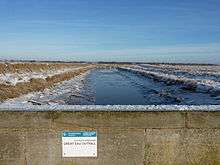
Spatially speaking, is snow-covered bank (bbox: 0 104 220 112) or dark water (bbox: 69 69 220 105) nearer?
snow-covered bank (bbox: 0 104 220 112)

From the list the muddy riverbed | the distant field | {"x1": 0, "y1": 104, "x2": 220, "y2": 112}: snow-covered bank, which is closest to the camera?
{"x1": 0, "y1": 104, "x2": 220, "y2": 112}: snow-covered bank

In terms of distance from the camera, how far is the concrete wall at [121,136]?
464 cm

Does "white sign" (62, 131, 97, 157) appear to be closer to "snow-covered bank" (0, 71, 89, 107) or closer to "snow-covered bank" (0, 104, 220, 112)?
"snow-covered bank" (0, 104, 220, 112)

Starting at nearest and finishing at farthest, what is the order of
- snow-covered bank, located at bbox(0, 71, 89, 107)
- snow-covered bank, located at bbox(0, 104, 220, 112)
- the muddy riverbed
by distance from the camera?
snow-covered bank, located at bbox(0, 104, 220, 112), snow-covered bank, located at bbox(0, 71, 89, 107), the muddy riverbed

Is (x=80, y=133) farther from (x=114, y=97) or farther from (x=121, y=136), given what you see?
(x=114, y=97)

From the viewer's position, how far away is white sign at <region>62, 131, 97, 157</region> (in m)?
4.68

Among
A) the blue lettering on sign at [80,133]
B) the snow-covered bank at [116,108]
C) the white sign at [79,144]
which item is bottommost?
the white sign at [79,144]

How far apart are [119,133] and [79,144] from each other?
48 cm

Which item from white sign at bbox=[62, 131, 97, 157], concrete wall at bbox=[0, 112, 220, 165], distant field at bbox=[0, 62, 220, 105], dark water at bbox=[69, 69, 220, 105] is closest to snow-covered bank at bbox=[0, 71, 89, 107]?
distant field at bbox=[0, 62, 220, 105]

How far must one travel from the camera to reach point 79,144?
186 inches

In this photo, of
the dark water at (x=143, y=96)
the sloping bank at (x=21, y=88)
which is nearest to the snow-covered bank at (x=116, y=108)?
the sloping bank at (x=21, y=88)

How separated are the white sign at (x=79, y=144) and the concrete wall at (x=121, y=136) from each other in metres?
0.06

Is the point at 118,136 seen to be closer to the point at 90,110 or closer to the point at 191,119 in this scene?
the point at 90,110

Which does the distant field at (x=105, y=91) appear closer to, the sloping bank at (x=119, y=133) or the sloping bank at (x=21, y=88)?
the sloping bank at (x=21, y=88)
